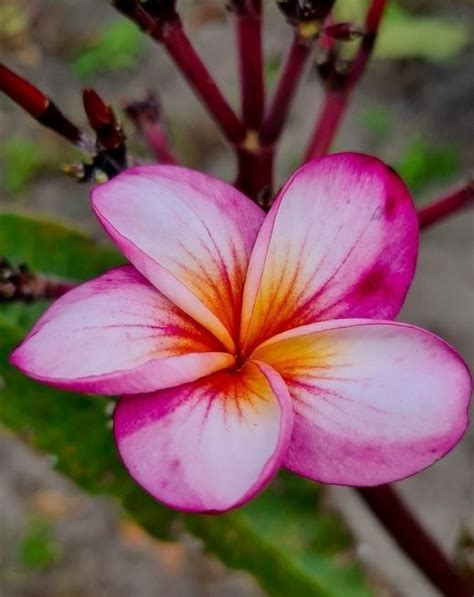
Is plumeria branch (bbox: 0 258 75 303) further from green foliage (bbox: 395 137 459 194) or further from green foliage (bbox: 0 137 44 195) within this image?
green foliage (bbox: 0 137 44 195)

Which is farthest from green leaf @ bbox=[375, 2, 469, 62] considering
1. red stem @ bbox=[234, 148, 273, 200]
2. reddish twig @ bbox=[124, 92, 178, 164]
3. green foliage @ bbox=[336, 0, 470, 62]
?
red stem @ bbox=[234, 148, 273, 200]

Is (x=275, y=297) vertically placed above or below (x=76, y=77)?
above

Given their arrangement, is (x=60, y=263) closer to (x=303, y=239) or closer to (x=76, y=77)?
(x=303, y=239)

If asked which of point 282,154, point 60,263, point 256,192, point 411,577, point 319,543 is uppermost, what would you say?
point 256,192

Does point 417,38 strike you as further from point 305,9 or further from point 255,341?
point 255,341

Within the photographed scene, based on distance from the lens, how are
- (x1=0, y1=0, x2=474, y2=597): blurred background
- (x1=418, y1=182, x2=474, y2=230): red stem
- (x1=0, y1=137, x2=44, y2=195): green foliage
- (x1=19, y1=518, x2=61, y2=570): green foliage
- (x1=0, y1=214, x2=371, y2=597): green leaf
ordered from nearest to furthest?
1. (x1=418, y1=182, x2=474, y2=230): red stem
2. (x1=0, y1=214, x2=371, y2=597): green leaf
3. (x1=0, y1=0, x2=474, y2=597): blurred background
4. (x1=19, y1=518, x2=61, y2=570): green foliage
5. (x1=0, y1=137, x2=44, y2=195): green foliage

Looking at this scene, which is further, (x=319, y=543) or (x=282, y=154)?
(x=282, y=154)

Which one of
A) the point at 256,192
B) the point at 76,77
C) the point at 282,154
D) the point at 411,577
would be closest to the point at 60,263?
the point at 256,192

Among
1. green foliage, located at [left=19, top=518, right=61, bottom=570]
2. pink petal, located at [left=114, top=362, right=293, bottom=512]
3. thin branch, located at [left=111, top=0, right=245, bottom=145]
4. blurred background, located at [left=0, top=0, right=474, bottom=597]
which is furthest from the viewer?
green foliage, located at [left=19, top=518, right=61, bottom=570]
